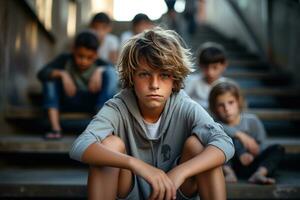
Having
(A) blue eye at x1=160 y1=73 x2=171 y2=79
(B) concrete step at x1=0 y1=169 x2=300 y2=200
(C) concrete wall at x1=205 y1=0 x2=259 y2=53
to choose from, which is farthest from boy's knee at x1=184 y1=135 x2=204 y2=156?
(C) concrete wall at x1=205 y1=0 x2=259 y2=53

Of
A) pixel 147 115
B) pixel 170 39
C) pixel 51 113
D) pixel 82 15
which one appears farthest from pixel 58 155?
pixel 82 15

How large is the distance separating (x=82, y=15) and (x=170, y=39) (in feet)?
15.4

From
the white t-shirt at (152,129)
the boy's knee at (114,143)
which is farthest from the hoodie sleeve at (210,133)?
the boy's knee at (114,143)

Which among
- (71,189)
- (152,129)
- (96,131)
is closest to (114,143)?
(96,131)

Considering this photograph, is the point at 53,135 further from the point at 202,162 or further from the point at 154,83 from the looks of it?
the point at 202,162

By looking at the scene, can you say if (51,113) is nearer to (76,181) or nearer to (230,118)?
(76,181)

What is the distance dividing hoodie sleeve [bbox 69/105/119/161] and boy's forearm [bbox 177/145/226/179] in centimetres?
33

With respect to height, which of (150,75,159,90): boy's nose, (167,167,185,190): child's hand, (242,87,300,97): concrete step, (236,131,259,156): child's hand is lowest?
(236,131,259,156): child's hand

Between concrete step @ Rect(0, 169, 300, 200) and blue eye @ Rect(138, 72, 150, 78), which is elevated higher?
blue eye @ Rect(138, 72, 150, 78)

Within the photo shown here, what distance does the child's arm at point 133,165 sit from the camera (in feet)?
4.90

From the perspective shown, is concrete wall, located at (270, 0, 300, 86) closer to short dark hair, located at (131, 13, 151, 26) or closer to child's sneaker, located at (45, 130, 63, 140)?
short dark hair, located at (131, 13, 151, 26)

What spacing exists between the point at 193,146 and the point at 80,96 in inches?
57.0

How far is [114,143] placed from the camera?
165cm

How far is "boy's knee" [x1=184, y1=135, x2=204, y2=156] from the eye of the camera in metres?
1.62
